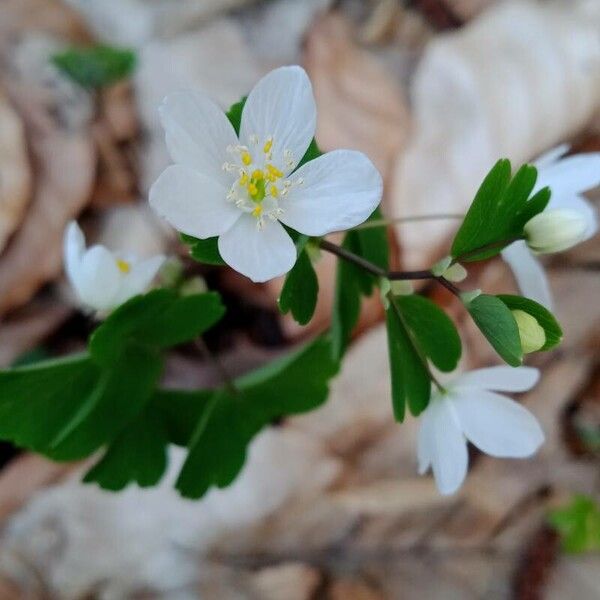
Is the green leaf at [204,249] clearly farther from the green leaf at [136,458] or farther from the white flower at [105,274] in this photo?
the green leaf at [136,458]

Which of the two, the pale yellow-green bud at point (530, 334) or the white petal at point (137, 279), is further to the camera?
the white petal at point (137, 279)

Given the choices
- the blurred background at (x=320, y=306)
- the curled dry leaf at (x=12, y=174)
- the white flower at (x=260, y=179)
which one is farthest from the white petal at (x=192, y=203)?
the curled dry leaf at (x=12, y=174)

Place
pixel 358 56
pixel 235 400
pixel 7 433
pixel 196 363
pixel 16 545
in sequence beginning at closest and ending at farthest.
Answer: pixel 7 433
pixel 235 400
pixel 16 545
pixel 196 363
pixel 358 56

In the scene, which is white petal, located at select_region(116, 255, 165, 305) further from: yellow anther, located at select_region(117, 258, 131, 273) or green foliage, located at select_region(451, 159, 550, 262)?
green foliage, located at select_region(451, 159, 550, 262)

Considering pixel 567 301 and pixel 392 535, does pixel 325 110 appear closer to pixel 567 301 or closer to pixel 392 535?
pixel 567 301

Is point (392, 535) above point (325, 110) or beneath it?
beneath

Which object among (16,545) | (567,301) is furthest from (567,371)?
(16,545)
